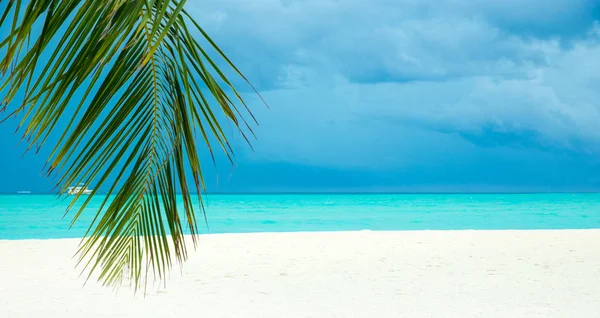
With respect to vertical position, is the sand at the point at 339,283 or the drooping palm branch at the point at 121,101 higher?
the drooping palm branch at the point at 121,101

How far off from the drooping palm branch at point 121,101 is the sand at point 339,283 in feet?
7.94

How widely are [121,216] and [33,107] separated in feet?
1.60

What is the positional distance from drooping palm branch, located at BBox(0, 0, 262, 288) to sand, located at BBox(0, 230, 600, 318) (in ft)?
7.94

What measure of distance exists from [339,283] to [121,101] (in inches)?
212

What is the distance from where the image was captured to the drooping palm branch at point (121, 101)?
1.19m

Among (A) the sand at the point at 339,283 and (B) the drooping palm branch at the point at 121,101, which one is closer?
(B) the drooping palm branch at the point at 121,101

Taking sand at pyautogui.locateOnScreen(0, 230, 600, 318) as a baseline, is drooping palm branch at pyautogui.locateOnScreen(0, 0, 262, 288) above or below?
above

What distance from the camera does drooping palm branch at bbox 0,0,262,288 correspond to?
1189 mm

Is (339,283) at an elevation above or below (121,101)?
below

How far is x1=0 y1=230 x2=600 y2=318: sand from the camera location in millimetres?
5340

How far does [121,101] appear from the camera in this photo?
158cm

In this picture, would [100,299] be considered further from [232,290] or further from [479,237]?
[479,237]

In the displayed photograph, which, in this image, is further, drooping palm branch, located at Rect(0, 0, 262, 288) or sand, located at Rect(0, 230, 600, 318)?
sand, located at Rect(0, 230, 600, 318)

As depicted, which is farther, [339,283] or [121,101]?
[339,283]
